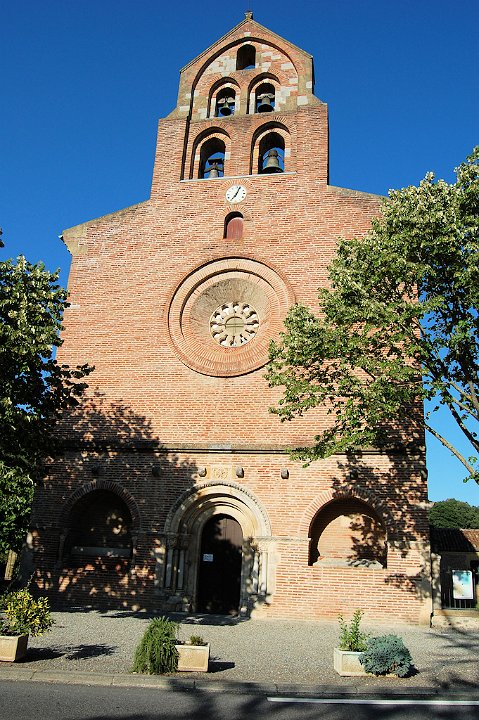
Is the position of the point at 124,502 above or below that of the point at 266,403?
below

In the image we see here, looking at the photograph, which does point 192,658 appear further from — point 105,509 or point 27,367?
point 105,509

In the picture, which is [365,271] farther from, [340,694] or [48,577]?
[48,577]

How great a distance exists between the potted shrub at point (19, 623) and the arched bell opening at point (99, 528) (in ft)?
22.6

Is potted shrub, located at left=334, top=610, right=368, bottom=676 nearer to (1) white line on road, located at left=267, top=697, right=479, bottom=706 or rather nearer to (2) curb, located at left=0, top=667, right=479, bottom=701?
(2) curb, located at left=0, top=667, right=479, bottom=701

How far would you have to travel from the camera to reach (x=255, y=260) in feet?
61.2

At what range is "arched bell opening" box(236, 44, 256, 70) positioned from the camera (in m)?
22.6

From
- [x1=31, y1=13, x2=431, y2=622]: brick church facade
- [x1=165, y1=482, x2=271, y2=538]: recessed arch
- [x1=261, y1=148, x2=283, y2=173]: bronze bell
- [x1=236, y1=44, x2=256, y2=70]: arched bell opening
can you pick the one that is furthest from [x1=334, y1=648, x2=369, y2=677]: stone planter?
[x1=236, y1=44, x2=256, y2=70]: arched bell opening

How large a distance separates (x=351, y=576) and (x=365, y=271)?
293 inches

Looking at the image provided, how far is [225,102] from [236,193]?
4.55 meters

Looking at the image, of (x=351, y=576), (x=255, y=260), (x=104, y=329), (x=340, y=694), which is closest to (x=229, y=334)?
(x=255, y=260)

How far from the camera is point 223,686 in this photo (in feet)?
28.4

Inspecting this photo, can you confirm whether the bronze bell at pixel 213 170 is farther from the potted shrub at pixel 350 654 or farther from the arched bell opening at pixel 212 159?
the potted shrub at pixel 350 654

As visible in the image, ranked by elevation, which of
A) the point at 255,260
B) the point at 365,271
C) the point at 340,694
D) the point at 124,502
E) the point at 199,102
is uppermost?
the point at 199,102

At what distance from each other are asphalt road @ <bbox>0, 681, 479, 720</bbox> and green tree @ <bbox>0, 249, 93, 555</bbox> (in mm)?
4920
